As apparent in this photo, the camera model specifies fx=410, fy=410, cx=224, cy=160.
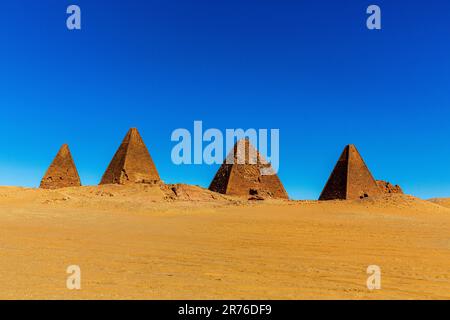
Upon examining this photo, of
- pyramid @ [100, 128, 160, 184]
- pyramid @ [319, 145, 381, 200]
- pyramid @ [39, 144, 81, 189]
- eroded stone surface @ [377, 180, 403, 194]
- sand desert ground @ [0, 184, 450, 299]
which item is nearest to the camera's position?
sand desert ground @ [0, 184, 450, 299]

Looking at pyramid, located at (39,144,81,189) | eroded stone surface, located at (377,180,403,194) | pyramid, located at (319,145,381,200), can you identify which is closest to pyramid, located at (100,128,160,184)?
pyramid, located at (39,144,81,189)

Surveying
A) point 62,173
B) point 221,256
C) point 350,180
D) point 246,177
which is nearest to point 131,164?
point 246,177

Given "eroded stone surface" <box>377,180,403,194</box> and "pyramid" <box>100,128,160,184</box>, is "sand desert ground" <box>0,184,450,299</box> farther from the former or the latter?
"eroded stone surface" <box>377,180,403,194</box>

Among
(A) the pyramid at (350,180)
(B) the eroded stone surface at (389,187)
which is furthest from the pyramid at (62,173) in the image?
(B) the eroded stone surface at (389,187)

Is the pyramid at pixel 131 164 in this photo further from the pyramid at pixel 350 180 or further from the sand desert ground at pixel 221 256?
the pyramid at pixel 350 180

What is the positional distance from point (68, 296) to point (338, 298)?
2.80 m

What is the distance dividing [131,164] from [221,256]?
76.5 ft

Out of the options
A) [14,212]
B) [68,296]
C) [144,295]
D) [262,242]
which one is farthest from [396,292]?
[14,212]

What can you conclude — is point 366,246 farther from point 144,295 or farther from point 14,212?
point 14,212

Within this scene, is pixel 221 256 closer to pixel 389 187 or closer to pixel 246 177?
pixel 246 177

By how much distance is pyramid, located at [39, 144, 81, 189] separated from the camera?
3681cm

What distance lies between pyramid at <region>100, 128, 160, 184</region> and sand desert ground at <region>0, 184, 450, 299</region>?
11930 mm

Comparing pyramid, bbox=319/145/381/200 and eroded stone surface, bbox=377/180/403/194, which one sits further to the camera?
eroded stone surface, bbox=377/180/403/194

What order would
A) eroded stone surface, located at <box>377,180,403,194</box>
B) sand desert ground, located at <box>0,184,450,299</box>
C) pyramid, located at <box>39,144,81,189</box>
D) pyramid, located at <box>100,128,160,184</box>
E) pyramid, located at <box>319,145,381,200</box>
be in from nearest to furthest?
1. sand desert ground, located at <box>0,184,450,299</box>
2. pyramid, located at <box>100,128,160,184</box>
3. pyramid, located at <box>319,145,381,200</box>
4. pyramid, located at <box>39,144,81,189</box>
5. eroded stone surface, located at <box>377,180,403,194</box>
